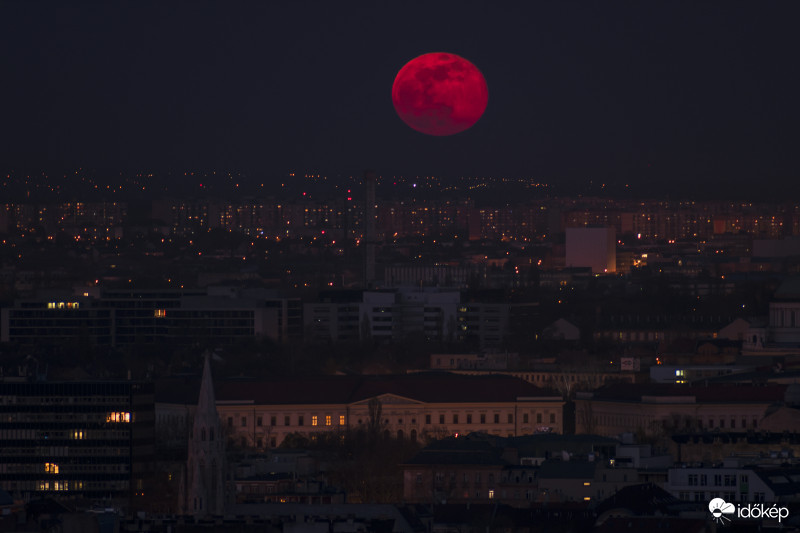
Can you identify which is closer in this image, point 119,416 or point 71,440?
point 71,440

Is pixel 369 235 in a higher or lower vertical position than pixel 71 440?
higher

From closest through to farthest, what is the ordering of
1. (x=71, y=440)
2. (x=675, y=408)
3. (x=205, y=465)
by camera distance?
(x=205, y=465), (x=71, y=440), (x=675, y=408)

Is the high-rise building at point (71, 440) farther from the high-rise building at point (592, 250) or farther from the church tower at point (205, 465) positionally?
the high-rise building at point (592, 250)

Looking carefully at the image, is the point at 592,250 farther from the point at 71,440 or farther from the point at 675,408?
the point at 71,440

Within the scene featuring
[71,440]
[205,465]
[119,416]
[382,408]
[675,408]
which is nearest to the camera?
[205,465]

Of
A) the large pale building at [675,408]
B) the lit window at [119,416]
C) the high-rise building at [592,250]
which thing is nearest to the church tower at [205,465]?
the lit window at [119,416]

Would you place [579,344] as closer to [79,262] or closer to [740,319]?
[740,319]

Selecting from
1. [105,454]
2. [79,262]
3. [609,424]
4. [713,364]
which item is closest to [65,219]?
[79,262]

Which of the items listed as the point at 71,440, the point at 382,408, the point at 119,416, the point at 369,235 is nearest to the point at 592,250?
the point at 369,235
